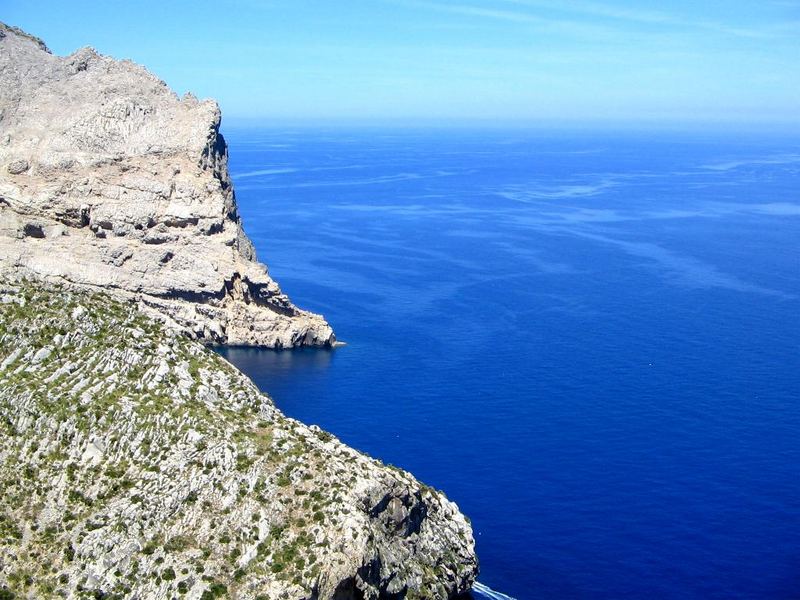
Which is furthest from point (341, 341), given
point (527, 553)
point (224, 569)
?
point (224, 569)

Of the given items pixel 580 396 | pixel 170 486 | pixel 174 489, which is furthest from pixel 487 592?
pixel 580 396

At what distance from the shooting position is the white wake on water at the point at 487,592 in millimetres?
59531

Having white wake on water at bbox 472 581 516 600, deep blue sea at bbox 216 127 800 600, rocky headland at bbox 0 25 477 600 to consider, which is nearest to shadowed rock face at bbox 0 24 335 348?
deep blue sea at bbox 216 127 800 600

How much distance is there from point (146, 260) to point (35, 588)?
67079 mm

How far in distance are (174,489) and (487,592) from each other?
2193 cm

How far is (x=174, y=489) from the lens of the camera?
153ft

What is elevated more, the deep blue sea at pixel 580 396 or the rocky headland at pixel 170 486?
the rocky headland at pixel 170 486

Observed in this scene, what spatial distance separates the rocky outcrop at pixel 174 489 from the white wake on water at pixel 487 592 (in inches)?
122

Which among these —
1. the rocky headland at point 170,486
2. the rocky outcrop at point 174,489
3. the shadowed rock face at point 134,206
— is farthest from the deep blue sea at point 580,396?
the rocky headland at point 170,486

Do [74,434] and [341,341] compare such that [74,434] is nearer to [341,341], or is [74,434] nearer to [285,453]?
[285,453]

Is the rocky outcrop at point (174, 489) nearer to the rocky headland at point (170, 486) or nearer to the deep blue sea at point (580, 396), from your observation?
the rocky headland at point (170, 486)

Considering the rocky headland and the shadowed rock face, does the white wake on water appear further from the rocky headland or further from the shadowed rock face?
the shadowed rock face

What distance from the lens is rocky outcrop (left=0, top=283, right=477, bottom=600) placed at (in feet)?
144

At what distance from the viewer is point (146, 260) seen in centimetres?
10719
